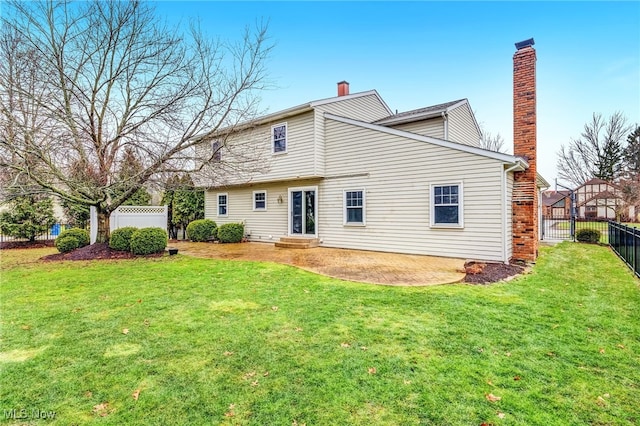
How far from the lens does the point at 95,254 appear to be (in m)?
9.89

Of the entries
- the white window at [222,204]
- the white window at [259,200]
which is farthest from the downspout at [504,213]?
the white window at [222,204]

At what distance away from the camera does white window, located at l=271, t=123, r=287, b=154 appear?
13250 millimetres

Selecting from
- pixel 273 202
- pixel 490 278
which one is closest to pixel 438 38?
pixel 273 202

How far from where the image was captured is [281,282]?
655 cm

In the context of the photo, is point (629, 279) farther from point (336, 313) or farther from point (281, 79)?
point (281, 79)

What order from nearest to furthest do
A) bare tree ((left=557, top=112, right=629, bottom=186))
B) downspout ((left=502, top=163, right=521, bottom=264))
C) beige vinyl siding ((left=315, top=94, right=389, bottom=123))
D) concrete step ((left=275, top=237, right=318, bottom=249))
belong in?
downspout ((left=502, top=163, right=521, bottom=264)) < concrete step ((left=275, top=237, right=318, bottom=249)) < beige vinyl siding ((left=315, top=94, right=389, bottom=123)) < bare tree ((left=557, top=112, right=629, bottom=186))

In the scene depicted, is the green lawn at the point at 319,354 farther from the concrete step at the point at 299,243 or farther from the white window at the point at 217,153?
the concrete step at the point at 299,243

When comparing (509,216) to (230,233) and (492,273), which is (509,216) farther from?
(230,233)

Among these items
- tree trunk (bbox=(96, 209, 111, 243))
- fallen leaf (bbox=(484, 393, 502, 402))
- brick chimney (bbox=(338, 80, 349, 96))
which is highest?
brick chimney (bbox=(338, 80, 349, 96))

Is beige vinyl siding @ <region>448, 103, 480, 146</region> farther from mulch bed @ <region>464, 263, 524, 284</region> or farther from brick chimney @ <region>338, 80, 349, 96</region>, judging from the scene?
mulch bed @ <region>464, 263, 524, 284</region>

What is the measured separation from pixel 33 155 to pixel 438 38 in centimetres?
1483

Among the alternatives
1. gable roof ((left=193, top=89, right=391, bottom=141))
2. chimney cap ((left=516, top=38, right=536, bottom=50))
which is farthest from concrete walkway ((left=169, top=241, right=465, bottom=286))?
chimney cap ((left=516, top=38, right=536, bottom=50))

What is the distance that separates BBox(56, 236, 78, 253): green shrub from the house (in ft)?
16.0

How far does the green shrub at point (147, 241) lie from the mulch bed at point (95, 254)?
17 centimetres
